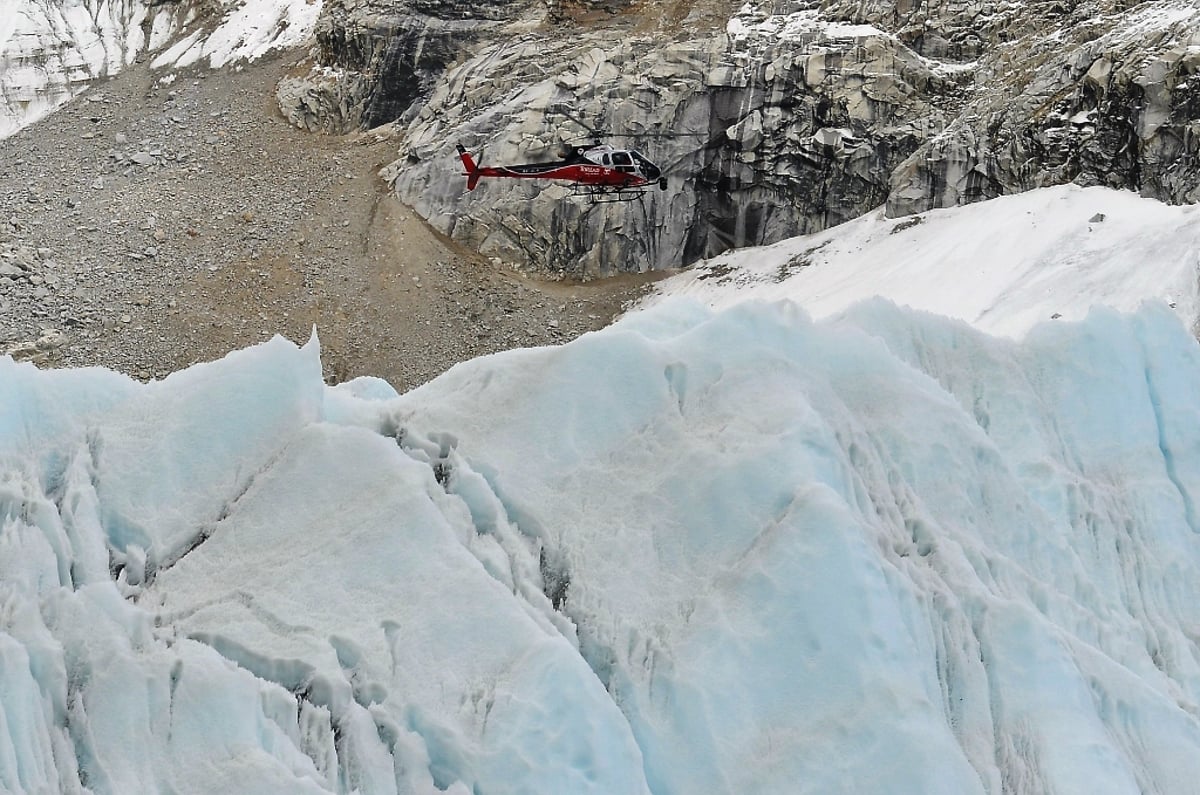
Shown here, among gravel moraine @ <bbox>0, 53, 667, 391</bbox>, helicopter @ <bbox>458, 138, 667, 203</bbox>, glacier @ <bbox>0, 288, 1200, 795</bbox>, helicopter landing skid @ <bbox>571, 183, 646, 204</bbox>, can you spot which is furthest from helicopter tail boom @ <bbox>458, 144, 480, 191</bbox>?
glacier @ <bbox>0, 288, 1200, 795</bbox>

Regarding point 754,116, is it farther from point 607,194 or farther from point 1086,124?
point 1086,124

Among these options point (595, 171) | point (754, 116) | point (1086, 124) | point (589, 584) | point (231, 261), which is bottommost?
point (231, 261)

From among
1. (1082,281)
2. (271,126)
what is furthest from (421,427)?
(271,126)

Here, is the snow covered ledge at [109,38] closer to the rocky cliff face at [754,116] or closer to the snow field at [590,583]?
the rocky cliff face at [754,116]

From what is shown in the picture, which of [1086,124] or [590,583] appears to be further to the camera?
[1086,124]

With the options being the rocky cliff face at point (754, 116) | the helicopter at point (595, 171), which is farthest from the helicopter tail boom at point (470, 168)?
the rocky cliff face at point (754, 116)

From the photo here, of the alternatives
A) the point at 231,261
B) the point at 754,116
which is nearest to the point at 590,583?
the point at 231,261
